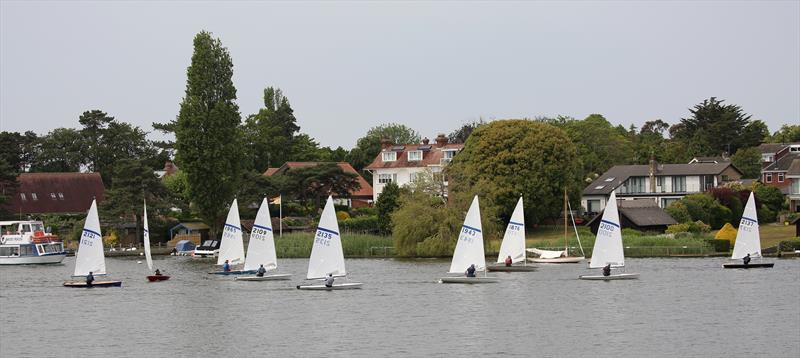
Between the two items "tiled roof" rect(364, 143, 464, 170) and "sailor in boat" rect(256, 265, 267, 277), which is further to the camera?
"tiled roof" rect(364, 143, 464, 170)

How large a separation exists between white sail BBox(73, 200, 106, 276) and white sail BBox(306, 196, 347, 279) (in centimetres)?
1531

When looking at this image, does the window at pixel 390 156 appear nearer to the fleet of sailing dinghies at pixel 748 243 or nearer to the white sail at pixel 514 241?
the white sail at pixel 514 241

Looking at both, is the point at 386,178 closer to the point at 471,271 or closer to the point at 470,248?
the point at 470,248

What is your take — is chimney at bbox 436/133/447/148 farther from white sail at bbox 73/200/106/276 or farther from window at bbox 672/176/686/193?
white sail at bbox 73/200/106/276

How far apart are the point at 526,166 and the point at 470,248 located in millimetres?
41203

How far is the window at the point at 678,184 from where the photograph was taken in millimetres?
122562

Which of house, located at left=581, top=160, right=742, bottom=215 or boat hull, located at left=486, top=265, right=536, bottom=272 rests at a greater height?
house, located at left=581, top=160, right=742, bottom=215

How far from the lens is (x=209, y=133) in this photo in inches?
4414

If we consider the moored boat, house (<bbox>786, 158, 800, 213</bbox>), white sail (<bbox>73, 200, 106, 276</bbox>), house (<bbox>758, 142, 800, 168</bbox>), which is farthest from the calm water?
house (<bbox>758, 142, 800, 168</bbox>)

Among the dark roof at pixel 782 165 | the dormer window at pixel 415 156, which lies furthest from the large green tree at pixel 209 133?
the dark roof at pixel 782 165

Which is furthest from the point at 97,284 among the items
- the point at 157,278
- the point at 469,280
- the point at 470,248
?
the point at 470,248

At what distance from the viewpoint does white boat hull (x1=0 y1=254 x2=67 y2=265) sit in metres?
106

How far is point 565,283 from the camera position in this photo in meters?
71.3

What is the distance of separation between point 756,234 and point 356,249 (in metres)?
36.7
